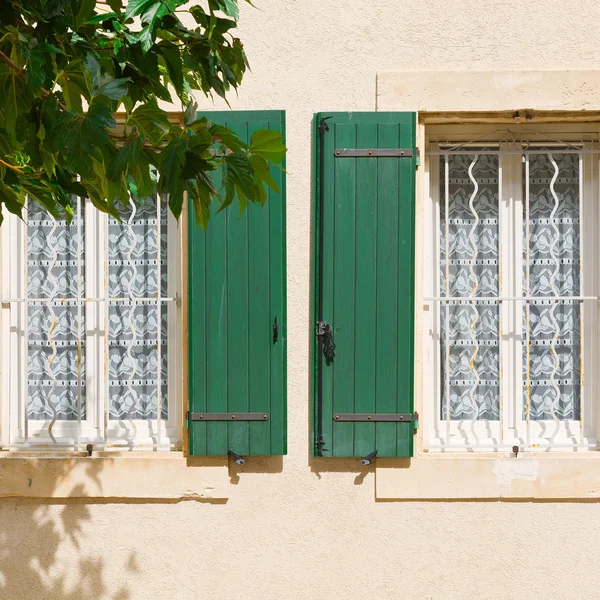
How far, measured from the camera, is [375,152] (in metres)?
3.66

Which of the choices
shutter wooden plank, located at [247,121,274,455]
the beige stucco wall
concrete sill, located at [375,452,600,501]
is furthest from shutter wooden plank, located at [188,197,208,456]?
concrete sill, located at [375,452,600,501]

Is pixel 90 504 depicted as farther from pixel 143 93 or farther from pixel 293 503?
pixel 143 93

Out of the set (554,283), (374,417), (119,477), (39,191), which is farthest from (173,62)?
(554,283)

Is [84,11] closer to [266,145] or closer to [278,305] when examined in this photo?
[266,145]

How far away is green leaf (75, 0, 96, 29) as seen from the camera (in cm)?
167

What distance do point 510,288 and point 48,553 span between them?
2.71 metres

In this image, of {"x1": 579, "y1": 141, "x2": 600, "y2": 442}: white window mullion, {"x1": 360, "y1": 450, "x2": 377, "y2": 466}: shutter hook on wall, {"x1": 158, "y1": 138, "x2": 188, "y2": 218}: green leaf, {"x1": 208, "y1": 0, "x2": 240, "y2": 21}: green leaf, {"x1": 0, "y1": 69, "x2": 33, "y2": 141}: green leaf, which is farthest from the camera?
{"x1": 579, "y1": 141, "x2": 600, "y2": 442}: white window mullion

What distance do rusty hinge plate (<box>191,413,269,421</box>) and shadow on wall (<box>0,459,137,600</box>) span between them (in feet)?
2.44

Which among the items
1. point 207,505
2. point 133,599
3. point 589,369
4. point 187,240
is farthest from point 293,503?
point 589,369

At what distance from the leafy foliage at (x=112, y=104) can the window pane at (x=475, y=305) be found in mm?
2193

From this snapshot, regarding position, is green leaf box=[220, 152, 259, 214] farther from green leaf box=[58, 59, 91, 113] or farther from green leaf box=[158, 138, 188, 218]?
green leaf box=[58, 59, 91, 113]

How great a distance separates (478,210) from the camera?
13.0ft

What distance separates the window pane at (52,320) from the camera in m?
3.95

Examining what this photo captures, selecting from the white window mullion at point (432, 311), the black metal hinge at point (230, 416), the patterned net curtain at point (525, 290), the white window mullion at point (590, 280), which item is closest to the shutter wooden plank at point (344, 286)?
the black metal hinge at point (230, 416)
